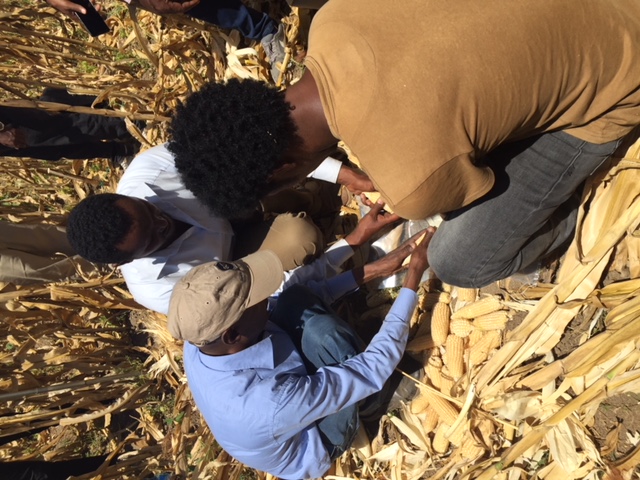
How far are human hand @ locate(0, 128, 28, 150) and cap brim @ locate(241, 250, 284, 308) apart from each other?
181cm

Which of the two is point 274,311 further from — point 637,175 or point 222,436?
point 637,175

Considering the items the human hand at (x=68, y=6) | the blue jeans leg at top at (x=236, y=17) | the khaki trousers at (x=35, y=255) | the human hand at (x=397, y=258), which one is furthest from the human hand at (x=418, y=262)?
the human hand at (x=68, y=6)

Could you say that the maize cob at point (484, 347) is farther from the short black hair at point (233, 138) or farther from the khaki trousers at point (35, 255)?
the khaki trousers at point (35, 255)

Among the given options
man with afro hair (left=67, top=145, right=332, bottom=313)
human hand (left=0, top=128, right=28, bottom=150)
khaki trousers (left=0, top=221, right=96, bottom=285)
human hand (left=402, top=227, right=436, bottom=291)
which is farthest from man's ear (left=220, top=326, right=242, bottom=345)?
human hand (left=0, top=128, right=28, bottom=150)

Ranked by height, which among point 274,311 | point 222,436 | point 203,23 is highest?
point 203,23

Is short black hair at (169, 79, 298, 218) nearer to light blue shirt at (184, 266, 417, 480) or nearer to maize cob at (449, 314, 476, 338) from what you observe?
light blue shirt at (184, 266, 417, 480)

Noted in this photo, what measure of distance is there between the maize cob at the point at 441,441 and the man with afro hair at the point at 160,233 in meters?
1.01

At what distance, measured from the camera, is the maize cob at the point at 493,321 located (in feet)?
6.68

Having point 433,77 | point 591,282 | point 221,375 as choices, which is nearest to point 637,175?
point 591,282

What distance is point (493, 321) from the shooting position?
2.06m

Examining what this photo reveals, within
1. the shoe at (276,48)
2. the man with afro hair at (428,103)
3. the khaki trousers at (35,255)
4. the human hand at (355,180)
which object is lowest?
the khaki trousers at (35,255)

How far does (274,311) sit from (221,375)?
20.6 inches

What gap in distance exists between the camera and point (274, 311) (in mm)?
2312

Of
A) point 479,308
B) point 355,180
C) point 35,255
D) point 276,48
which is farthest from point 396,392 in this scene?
point 35,255
